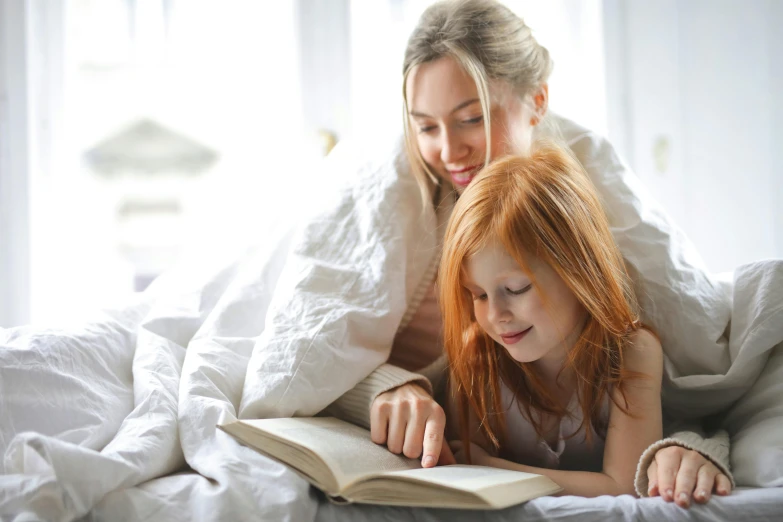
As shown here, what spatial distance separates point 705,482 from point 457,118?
1.79 ft

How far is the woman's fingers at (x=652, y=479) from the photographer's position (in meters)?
0.69

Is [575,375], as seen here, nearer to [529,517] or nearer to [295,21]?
[529,517]

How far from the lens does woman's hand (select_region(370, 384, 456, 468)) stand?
74 centimetres

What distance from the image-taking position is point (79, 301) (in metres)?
1.65

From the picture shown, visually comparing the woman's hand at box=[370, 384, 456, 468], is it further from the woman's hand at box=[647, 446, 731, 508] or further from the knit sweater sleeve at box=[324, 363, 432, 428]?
the woman's hand at box=[647, 446, 731, 508]

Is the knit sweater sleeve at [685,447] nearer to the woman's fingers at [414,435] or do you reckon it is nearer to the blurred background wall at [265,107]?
the woman's fingers at [414,435]

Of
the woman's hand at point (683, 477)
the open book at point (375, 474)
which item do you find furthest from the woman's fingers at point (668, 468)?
the open book at point (375, 474)

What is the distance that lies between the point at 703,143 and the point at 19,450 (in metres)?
1.58

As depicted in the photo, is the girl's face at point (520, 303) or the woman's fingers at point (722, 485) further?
the girl's face at point (520, 303)

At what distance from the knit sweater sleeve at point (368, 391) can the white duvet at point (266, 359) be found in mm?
18

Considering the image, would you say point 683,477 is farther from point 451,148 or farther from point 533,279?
point 451,148

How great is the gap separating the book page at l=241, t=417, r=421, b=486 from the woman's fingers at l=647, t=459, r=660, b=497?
23 centimetres

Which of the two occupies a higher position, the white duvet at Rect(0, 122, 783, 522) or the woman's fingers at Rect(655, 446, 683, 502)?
the white duvet at Rect(0, 122, 783, 522)

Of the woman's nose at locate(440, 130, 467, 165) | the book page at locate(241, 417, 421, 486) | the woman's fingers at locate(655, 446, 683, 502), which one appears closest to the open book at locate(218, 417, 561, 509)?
the book page at locate(241, 417, 421, 486)
